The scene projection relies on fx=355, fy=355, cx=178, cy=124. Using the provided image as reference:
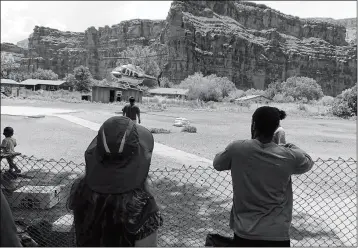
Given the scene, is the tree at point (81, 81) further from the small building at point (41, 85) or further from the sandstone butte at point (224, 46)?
the sandstone butte at point (224, 46)

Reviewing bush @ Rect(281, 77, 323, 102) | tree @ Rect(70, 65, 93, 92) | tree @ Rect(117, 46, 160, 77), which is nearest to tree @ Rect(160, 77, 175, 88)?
tree @ Rect(117, 46, 160, 77)

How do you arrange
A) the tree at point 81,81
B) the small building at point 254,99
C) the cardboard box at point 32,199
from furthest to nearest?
the tree at point 81,81 < the small building at point 254,99 < the cardboard box at point 32,199

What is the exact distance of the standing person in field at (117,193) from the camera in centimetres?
206

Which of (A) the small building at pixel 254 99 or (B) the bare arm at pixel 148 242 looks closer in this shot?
(B) the bare arm at pixel 148 242

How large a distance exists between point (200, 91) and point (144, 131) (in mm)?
65155

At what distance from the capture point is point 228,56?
442 feet

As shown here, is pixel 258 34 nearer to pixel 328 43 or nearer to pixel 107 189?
pixel 328 43

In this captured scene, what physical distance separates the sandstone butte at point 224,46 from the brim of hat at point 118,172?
12205 cm

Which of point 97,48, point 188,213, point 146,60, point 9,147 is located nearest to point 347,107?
point 188,213

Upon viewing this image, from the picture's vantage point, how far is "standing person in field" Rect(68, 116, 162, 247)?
2.06 meters

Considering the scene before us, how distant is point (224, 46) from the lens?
443ft

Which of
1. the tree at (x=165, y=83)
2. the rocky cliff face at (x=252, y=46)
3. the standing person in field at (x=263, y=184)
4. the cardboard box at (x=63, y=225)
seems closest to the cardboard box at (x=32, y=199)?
the cardboard box at (x=63, y=225)

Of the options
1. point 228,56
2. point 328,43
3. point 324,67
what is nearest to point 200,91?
point 228,56

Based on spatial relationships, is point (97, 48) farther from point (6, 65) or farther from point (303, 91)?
point (303, 91)
